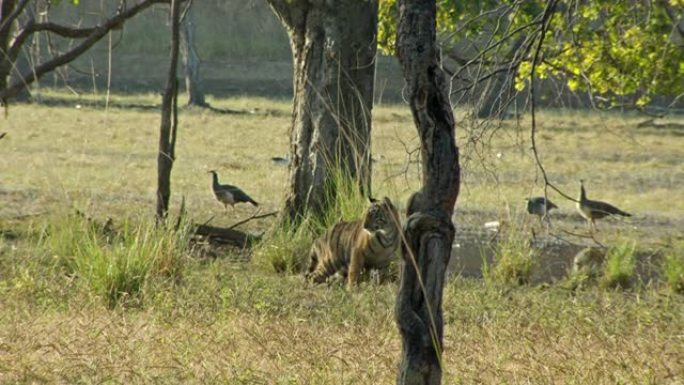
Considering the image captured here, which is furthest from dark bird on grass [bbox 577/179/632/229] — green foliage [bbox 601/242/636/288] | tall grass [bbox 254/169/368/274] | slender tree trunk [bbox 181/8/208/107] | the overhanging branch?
slender tree trunk [bbox 181/8/208/107]

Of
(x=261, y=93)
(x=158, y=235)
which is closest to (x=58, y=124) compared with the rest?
(x=261, y=93)

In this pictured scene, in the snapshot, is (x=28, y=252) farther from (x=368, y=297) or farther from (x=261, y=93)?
(x=261, y=93)

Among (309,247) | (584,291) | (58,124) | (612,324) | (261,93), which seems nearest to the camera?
(612,324)

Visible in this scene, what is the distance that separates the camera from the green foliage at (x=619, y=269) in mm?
10992

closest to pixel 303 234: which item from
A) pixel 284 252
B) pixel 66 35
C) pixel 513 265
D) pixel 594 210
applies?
pixel 284 252

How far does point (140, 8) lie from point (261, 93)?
2993 centimetres

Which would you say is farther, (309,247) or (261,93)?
(261,93)

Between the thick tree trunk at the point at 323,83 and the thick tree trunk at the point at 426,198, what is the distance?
6.81 meters

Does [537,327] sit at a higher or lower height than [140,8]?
lower

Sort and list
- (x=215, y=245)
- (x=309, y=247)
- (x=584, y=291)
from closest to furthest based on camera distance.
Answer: (x=584, y=291) < (x=309, y=247) < (x=215, y=245)

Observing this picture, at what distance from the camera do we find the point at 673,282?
10641 millimetres

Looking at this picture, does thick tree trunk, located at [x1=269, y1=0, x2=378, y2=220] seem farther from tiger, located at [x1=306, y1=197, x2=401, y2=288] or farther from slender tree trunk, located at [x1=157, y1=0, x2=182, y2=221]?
tiger, located at [x1=306, y1=197, x2=401, y2=288]

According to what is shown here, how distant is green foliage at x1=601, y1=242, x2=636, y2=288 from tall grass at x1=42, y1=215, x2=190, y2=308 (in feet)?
11.1

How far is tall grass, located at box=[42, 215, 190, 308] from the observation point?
8.91 meters
